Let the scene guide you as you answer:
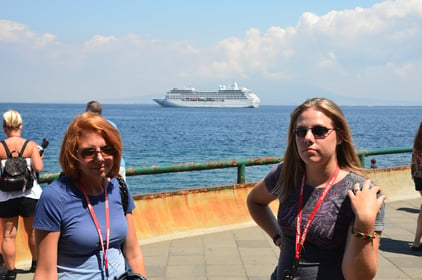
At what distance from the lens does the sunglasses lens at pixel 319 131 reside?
8.01 feet

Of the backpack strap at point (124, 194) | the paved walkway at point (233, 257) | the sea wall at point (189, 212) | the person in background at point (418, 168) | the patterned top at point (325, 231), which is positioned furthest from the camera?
the sea wall at point (189, 212)

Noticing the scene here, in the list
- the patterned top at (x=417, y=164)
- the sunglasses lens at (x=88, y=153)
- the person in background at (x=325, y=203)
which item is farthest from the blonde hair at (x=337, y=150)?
the patterned top at (x=417, y=164)

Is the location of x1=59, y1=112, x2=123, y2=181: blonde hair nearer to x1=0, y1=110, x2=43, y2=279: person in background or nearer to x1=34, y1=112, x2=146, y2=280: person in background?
x1=34, y1=112, x2=146, y2=280: person in background

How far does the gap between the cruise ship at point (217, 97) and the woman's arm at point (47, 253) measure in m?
164

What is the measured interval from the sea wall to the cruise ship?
159295mm

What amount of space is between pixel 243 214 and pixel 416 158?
96.1 inches

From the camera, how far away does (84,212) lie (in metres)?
2.56

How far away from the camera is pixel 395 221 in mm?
7984

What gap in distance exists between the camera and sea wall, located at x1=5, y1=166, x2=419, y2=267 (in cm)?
668

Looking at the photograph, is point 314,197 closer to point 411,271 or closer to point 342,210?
point 342,210

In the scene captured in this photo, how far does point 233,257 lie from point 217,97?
166 m

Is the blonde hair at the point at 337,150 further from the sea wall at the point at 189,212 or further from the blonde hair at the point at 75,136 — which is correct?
the sea wall at the point at 189,212

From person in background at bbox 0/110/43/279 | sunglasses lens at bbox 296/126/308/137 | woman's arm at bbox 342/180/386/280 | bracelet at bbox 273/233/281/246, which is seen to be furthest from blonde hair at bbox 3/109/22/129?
woman's arm at bbox 342/180/386/280

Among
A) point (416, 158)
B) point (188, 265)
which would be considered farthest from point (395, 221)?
point (188, 265)
